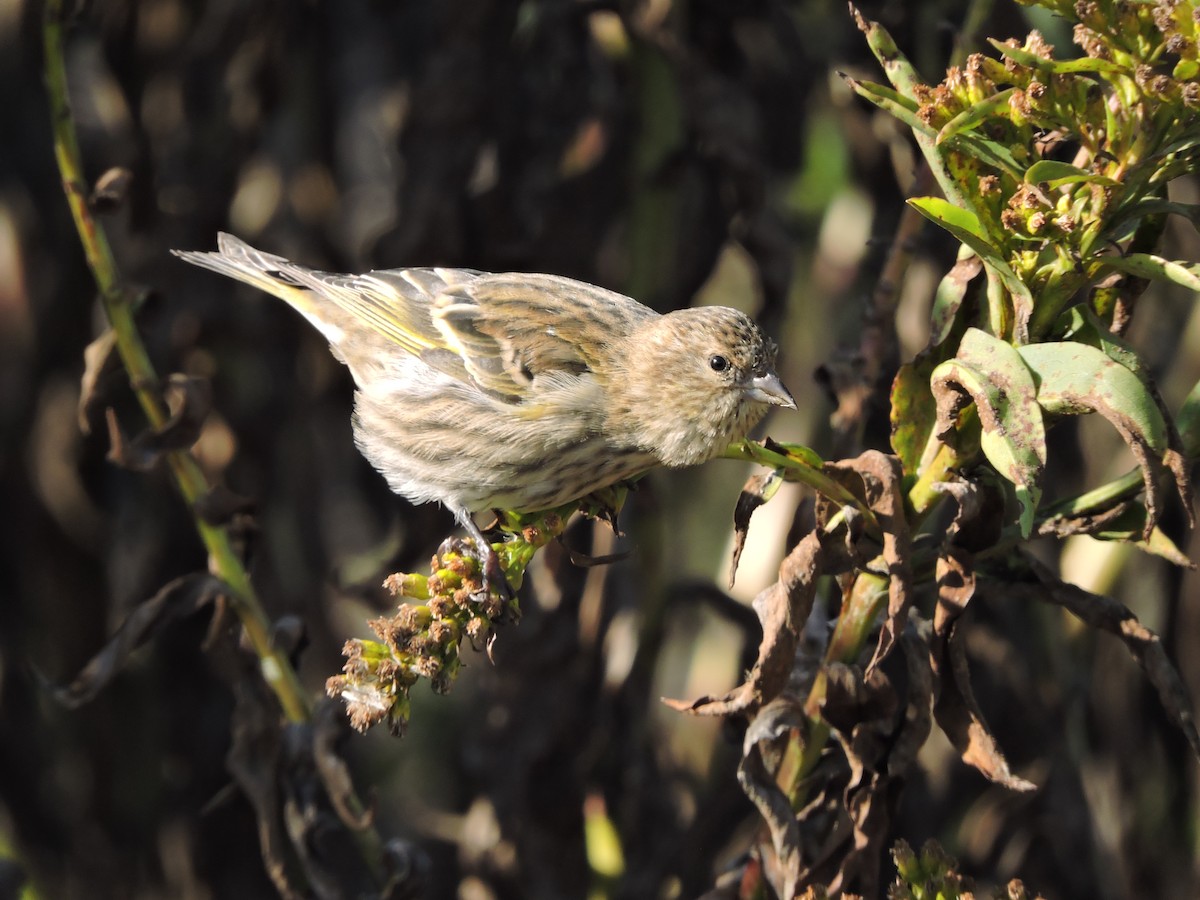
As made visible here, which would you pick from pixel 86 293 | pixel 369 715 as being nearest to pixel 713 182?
pixel 86 293

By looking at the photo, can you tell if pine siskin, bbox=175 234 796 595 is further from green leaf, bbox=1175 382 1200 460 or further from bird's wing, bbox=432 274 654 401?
green leaf, bbox=1175 382 1200 460

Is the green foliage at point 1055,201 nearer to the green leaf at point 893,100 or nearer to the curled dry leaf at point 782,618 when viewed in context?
the green leaf at point 893,100

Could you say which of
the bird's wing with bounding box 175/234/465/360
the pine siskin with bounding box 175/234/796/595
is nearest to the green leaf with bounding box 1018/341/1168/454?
the pine siskin with bounding box 175/234/796/595

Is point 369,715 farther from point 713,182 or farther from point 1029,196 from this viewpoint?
point 713,182

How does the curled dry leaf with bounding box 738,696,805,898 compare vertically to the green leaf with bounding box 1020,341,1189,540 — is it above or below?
below

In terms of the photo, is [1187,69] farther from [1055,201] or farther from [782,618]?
A: [782,618]

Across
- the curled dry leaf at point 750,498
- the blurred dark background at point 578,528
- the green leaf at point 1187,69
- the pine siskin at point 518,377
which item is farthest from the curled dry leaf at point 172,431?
the green leaf at point 1187,69

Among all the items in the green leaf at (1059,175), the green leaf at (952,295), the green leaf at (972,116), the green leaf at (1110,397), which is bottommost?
the green leaf at (952,295)
